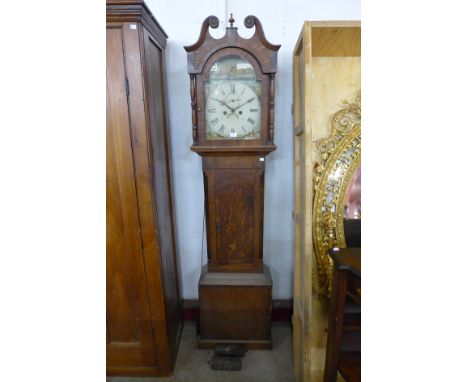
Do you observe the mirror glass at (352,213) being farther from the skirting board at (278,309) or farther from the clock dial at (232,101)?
the skirting board at (278,309)

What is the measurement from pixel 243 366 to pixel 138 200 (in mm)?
1056

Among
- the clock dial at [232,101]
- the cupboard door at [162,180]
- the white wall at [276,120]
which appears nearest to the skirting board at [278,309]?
the white wall at [276,120]

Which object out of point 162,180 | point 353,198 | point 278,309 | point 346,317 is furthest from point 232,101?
point 278,309

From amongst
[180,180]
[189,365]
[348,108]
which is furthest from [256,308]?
[348,108]

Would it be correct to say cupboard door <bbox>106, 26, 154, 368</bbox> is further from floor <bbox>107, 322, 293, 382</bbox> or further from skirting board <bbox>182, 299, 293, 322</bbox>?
skirting board <bbox>182, 299, 293, 322</bbox>

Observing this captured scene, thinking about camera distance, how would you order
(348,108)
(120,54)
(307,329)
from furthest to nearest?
(348,108), (307,329), (120,54)

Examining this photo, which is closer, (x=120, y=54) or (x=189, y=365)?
(x=120, y=54)

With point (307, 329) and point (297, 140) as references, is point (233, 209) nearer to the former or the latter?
point (297, 140)

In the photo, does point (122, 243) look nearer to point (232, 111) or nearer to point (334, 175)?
point (232, 111)

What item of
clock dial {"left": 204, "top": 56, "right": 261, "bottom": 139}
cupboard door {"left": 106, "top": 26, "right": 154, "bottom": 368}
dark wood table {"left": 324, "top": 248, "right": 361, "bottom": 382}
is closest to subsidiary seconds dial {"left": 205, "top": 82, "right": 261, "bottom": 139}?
clock dial {"left": 204, "top": 56, "right": 261, "bottom": 139}

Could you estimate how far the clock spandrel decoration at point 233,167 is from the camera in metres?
1.22

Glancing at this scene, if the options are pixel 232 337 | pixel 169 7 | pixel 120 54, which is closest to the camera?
pixel 120 54

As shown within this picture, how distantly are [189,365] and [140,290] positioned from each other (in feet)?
1.83

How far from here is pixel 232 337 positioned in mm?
1571
